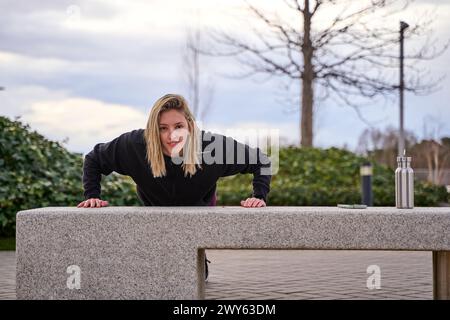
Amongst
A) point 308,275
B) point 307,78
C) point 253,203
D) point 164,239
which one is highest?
point 307,78

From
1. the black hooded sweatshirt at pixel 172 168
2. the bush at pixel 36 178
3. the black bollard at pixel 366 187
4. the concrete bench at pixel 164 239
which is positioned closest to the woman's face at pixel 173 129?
the black hooded sweatshirt at pixel 172 168

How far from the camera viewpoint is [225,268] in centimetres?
811

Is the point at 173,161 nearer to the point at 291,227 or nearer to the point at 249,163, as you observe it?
the point at 249,163

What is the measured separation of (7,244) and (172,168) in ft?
18.6

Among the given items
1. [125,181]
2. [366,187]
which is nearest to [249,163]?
[125,181]

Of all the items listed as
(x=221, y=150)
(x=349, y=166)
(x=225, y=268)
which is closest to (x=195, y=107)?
(x=349, y=166)

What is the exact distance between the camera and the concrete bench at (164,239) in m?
4.79

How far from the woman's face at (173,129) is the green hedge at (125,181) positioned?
19.3 feet

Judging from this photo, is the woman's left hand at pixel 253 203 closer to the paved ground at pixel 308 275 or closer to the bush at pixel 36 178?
the paved ground at pixel 308 275

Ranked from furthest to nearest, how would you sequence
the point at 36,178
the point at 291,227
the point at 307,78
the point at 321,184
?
the point at 307,78, the point at 321,184, the point at 36,178, the point at 291,227

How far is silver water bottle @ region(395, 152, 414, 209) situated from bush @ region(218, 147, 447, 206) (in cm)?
893

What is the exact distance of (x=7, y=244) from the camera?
413 inches

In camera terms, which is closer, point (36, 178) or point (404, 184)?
point (404, 184)
